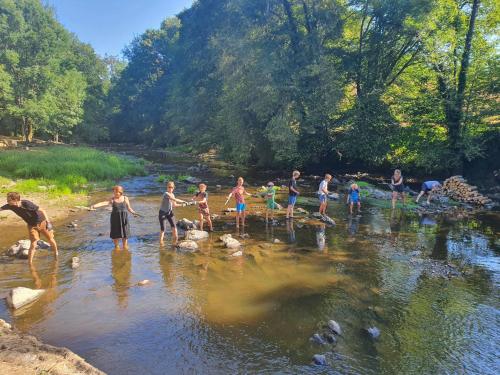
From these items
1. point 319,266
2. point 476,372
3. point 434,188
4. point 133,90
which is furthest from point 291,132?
point 133,90

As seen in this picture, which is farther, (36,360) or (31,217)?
(31,217)

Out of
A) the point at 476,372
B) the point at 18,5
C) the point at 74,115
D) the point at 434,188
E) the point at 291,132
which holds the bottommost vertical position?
the point at 476,372

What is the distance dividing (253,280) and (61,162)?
22334 mm

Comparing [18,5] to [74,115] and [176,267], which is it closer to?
[74,115]

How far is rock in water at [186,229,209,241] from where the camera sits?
13.7m

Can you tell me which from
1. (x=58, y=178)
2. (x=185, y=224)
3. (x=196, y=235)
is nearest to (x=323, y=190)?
(x=185, y=224)

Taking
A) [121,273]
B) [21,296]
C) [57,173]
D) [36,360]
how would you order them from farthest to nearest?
1. [57,173]
2. [121,273]
3. [21,296]
4. [36,360]

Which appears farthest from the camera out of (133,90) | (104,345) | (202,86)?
(133,90)

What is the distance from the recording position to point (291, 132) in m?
29.9

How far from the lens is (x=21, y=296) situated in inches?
326

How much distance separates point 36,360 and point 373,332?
597 centimetres

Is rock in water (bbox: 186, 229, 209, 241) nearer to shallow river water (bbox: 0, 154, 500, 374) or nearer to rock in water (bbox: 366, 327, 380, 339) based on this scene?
shallow river water (bbox: 0, 154, 500, 374)

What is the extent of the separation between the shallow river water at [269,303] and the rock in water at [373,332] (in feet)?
0.26

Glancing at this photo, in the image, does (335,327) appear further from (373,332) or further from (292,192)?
(292,192)
